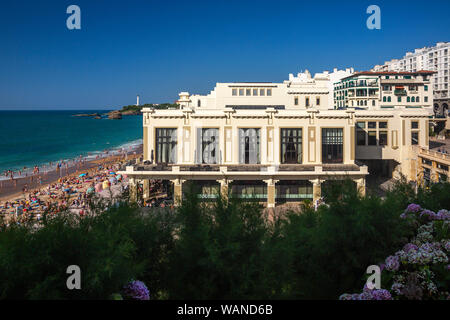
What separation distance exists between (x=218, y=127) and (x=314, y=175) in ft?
38.2

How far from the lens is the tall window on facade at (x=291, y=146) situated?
Result: 39719 millimetres

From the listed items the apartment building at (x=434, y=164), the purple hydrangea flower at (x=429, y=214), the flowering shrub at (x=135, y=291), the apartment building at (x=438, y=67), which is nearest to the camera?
the flowering shrub at (x=135, y=291)

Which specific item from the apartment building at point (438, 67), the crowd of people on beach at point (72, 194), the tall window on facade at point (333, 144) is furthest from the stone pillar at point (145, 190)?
the apartment building at point (438, 67)

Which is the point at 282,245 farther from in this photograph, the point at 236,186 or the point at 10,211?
the point at 10,211

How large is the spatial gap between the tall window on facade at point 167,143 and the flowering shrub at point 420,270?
30897 millimetres

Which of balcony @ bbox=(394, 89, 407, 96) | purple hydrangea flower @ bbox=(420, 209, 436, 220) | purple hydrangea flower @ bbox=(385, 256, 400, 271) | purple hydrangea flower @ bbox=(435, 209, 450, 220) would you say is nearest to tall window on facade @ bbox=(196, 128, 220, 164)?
purple hydrangea flower @ bbox=(420, 209, 436, 220)

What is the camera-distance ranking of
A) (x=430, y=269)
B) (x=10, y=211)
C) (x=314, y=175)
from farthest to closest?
(x=10, y=211)
(x=314, y=175)
(x=430, y=269)

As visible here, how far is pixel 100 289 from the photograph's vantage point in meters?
9.30

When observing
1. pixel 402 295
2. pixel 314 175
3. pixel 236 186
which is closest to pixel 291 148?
pixel 314 175

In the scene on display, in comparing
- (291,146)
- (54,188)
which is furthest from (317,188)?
(54,188)

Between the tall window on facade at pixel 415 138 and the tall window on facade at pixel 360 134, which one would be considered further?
the tall window on facade at pixel 360 134

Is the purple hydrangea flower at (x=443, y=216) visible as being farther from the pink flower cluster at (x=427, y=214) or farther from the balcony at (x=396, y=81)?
the balcony at (x=396, y=81)
